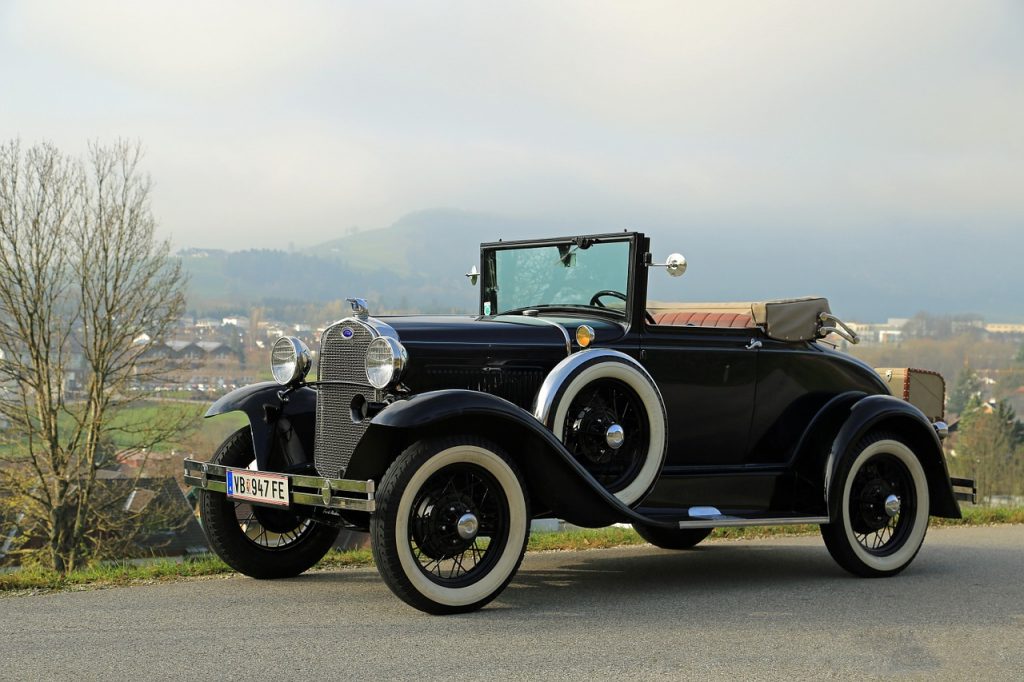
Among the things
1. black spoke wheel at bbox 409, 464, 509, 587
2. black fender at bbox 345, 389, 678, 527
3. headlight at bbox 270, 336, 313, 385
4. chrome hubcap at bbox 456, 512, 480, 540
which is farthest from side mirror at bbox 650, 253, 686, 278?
headlight at bbox 270, 336, 313, 385

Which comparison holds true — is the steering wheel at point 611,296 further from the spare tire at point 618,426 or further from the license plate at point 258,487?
the license plate at point 258,487

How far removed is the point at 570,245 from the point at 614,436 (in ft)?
5.12

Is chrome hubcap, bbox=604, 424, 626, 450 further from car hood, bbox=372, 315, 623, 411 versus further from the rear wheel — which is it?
the rear wheel

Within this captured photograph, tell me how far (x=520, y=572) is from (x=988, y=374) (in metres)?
99.7

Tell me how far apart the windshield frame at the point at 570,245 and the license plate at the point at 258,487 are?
226 centimetres

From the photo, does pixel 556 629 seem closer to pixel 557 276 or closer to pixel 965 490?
pixel 557 276

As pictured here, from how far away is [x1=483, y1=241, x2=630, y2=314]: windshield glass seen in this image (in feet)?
22.5

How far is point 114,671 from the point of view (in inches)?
165

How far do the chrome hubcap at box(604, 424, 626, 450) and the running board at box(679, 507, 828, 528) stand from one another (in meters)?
0.59

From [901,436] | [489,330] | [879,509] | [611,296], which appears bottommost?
[879,509]

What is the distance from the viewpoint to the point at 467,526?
539 centimetres

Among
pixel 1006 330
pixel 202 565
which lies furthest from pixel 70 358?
pixel 1006 330

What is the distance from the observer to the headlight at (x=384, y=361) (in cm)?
571

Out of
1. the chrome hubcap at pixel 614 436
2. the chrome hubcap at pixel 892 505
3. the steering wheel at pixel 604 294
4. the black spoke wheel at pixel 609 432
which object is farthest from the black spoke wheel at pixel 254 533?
the chrome hubcap at pixel 892 505
